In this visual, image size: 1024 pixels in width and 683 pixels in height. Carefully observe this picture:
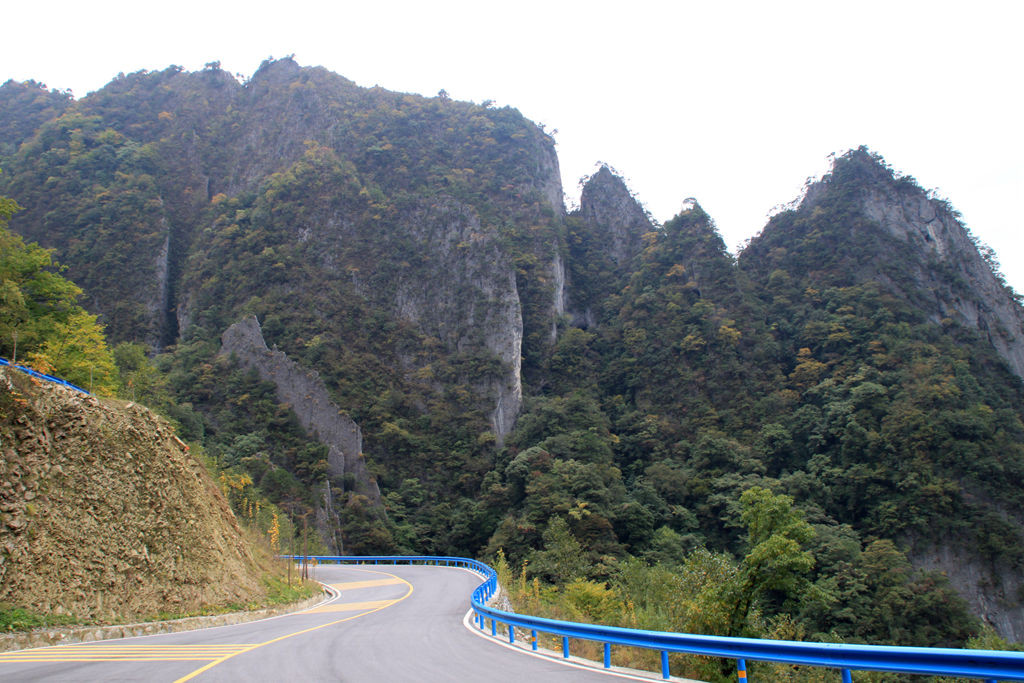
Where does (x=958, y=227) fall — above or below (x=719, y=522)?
above

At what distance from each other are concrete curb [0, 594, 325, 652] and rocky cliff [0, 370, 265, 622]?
69 cm

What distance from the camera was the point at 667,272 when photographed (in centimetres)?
7088

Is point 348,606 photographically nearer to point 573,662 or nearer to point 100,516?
point 100,516

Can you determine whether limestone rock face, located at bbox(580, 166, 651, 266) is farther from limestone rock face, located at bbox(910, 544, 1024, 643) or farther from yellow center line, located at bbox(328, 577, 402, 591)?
yellow center line, located at bbox(328, 577, 402, 591)

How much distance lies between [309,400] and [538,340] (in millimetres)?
28345

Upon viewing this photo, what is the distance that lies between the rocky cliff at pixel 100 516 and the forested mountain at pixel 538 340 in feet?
66.0

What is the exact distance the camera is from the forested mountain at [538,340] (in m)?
40.5

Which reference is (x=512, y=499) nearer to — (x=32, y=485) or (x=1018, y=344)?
(x=32, y=485)

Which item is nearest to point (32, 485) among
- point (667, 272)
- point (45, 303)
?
point (45, 303)

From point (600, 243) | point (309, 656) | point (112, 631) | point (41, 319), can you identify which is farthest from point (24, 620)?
point (600, 243)

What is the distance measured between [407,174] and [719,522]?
57.0 meters

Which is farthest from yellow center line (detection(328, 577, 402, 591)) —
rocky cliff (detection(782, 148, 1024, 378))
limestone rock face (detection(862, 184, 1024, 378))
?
limestone rock face (detection(862, 184, 1024, 378))

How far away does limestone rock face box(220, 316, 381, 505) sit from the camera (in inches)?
1825

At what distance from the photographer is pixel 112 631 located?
11.3 meters
